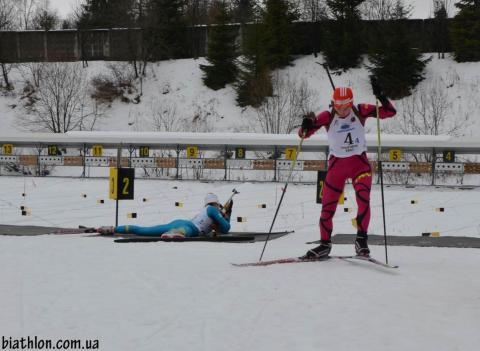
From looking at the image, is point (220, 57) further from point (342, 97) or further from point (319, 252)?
point (319, 252)

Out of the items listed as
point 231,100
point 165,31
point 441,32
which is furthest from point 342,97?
point 165,31

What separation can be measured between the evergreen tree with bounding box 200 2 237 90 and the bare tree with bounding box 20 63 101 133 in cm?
872

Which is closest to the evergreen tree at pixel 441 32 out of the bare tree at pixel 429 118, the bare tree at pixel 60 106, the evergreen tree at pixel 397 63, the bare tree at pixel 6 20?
the evergreen tree at pixel 397 63

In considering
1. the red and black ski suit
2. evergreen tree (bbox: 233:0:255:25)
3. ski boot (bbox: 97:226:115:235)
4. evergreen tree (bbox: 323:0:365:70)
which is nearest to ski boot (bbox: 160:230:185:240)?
ski boot (bbox: 97:226:115:235)

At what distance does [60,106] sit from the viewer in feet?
136

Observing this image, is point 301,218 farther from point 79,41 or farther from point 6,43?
point 6,43

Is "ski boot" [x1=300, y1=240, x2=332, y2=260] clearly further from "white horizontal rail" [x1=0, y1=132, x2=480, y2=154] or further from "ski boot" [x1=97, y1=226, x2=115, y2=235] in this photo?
"white horizontal rail" [x1=0, y1=132, x2=480, y2=154]

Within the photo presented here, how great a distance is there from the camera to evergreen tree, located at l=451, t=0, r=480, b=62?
4022 cm

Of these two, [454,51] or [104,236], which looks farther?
[454,51]

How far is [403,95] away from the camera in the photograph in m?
39.6

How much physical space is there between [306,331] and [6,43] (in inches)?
2115

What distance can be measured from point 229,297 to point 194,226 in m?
5.14

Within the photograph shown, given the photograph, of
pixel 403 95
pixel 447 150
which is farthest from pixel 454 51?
pixel 447 150

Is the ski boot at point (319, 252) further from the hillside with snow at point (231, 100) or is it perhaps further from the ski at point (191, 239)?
the hillside with snow at point (231, 100)
